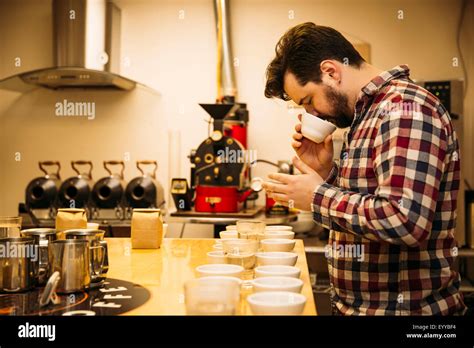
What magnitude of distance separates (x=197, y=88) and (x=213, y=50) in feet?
1.19

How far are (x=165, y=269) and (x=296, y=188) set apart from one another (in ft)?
1.70

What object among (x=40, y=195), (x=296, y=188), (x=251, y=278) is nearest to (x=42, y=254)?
A: (x=251, y=278)

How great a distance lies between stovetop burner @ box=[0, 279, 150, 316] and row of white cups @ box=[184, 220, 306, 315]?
0.61 ft

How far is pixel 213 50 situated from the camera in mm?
4992

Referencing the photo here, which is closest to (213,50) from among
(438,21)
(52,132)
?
(52,132)

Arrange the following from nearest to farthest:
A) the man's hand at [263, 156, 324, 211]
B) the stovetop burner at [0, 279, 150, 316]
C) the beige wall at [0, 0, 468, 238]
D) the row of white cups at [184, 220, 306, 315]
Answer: the row of white cups at [184, 220, 306, 315], the stovetop burner at [0, 279, 150, 316], the man's hand at [263, 156, 324, 211], the beige wall at [0, 0, 468, 238]

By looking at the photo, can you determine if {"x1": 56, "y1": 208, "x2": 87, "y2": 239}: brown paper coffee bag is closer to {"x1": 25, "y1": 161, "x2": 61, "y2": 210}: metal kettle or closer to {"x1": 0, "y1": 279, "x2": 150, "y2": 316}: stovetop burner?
{"x1": 0, "y1": 279, "x2": 150, "y2": 316}: stovetop burner

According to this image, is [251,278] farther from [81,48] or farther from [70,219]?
[81,48]

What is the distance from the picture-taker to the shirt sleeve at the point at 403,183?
150cm

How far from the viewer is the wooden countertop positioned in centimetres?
139

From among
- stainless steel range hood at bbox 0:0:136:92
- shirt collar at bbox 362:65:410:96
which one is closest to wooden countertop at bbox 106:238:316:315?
shirt collar at bbox 362:65:410:96

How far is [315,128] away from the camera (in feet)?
6.64

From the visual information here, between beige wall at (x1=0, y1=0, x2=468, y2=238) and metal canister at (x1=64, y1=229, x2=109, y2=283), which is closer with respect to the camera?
metal canister at (x1=64, y1=229, x2=109, y2=283)

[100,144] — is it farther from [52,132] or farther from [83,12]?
[83,12]
